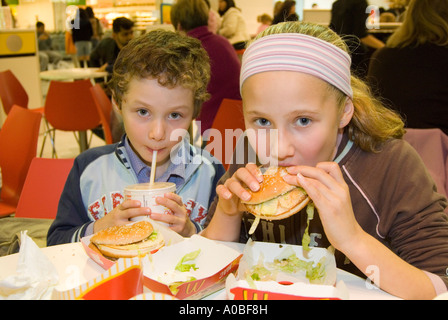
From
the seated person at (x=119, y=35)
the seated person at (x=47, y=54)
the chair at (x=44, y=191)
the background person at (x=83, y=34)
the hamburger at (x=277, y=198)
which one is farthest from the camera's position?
the seated person at (x=47, y=54)

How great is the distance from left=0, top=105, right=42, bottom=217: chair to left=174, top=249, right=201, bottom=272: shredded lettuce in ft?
6.03

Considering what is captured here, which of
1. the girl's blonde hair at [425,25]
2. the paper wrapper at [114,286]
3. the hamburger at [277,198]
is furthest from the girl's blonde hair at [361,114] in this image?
the girl's blonde hair at [425,25]

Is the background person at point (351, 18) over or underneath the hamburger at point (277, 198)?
over

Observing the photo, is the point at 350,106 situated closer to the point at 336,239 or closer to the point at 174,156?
the point at 336,239

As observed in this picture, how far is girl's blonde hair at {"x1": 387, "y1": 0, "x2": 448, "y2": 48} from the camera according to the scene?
294 cm

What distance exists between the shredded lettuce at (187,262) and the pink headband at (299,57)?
1.75 feet

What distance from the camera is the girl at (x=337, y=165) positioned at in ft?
3.63

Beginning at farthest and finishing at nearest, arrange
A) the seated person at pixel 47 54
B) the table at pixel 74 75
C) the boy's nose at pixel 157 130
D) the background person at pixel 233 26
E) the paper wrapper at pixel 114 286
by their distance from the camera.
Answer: the seated person at pixel 47 54 → the background person at pixel 233 26 → the table at pixel 74 75 → the boy's nose at pixel 157 130 → the paper wrapper at pixel 114 286

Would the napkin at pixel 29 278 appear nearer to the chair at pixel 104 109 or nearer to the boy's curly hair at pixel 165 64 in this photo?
the boy's curly hair at pixel 165 64

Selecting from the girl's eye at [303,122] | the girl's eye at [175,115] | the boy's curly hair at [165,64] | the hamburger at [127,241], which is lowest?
the hamburger at [127,241]

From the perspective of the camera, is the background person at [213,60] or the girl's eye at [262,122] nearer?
the girl's eye at [262,122]

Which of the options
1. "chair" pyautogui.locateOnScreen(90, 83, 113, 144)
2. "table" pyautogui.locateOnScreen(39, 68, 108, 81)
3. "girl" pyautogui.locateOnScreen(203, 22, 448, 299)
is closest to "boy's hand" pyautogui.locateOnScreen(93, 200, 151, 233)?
"girl" pyautogui.locateOnScreen(203, 22, 448, 299)

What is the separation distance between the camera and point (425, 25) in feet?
9.70

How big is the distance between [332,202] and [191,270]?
0.42m
